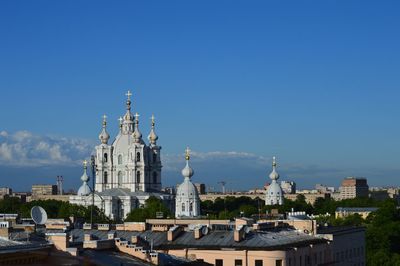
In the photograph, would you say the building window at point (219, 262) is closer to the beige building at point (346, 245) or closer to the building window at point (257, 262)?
the building window at point (257, 262)

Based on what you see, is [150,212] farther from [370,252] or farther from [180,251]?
[180,251]

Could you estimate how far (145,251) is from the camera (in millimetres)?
46156

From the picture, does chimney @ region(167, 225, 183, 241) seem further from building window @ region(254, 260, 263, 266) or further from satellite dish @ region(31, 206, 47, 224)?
satellite dish @ region(31, 206, 47, 224)

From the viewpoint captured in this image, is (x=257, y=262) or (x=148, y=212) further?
(x=148, y=212)

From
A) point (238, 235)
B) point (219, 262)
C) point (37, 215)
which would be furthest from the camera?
point (238, 235)

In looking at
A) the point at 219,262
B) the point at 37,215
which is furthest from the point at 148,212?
the point at 37,215

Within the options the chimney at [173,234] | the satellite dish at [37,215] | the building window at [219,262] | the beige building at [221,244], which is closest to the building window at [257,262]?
the beige building at [221,244]

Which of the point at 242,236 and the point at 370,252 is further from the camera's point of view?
the point at 370,252

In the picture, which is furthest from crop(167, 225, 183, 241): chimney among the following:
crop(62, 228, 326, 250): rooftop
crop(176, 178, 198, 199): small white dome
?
crop(176, 178, 198, 199): small white dome

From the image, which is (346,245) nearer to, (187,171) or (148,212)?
(148,212)

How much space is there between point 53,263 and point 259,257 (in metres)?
30.2

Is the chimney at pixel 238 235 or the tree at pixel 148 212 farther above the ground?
the chimney at pixel 238 235

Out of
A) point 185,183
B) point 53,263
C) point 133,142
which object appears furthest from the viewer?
point 133,142

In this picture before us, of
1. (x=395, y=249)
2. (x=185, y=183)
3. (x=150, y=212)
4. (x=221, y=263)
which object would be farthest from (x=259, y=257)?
(x=185, y=183)
